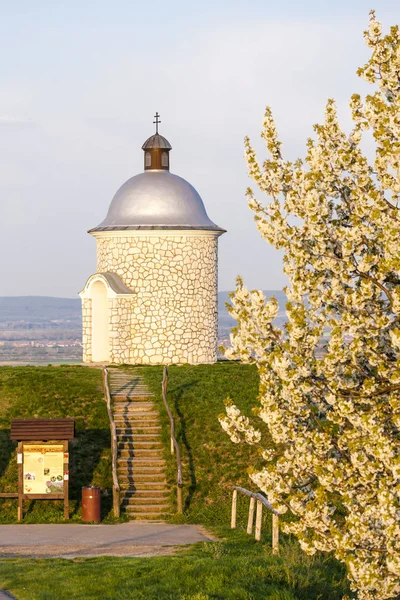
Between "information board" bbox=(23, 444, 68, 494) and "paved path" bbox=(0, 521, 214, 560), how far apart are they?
116 centimetres

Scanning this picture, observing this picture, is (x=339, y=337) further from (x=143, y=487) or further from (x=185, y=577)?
(x=143, y=487)

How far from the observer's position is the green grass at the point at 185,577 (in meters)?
14.6

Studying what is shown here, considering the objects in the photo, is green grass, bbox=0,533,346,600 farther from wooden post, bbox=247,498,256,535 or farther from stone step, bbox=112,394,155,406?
stone step, bbox=112,394,155,406

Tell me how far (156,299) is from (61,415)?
39.2 feet

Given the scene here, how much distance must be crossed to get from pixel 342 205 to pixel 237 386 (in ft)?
65.3

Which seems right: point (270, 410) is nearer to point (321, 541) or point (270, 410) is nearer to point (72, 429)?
point (321, 541)

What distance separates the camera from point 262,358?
11953 mm

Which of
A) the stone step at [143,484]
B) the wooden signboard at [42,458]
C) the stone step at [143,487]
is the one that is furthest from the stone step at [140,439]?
the wooden signboard at [42,458]

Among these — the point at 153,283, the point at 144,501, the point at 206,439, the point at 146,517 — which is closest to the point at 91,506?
the point at 146,517

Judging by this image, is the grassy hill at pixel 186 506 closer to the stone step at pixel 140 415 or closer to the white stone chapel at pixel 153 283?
the stone step at pixel 140 415

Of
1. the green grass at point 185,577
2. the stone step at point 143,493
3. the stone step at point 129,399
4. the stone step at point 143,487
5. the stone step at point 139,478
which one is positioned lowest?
the green grass at point 185,577

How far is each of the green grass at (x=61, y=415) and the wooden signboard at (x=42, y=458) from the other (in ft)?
1.78

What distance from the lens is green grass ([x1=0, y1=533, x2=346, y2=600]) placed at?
14.6 meters

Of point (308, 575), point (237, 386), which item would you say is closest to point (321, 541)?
point (308, 575)
